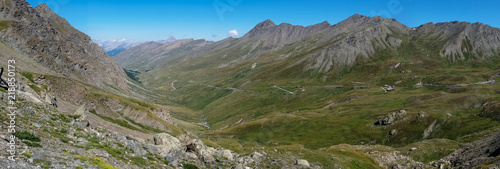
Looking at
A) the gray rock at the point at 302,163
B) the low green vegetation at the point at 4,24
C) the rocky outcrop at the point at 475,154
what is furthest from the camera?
the low green vegetation at the point at 4,24

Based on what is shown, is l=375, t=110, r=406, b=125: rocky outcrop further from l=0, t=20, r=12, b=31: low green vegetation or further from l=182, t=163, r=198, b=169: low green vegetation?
l=0, t=20, r=12, b=31: low green vegetation

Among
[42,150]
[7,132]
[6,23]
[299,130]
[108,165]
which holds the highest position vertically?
[6,23]

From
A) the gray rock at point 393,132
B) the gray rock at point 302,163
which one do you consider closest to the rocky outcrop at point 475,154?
the gray rock at point 302,163

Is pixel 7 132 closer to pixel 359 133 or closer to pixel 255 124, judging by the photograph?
pixel 359 133

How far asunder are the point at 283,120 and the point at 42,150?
449ft

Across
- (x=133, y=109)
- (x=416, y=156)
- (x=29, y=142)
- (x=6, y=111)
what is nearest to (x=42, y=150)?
(x=29, y=142)

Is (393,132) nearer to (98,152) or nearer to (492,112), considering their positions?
(492,112)

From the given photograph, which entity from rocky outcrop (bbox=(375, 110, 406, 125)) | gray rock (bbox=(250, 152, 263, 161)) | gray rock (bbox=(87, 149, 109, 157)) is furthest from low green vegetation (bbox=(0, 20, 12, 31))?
rocky outcrop (bbox=(375, 110, 406, 125))

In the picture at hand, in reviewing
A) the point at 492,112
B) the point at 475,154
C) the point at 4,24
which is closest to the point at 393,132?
the point at 492,112

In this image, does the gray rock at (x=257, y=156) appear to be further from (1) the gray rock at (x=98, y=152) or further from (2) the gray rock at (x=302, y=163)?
(1) the gray rock at (x=98, y=152)

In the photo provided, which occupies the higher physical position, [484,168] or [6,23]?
[6,23]

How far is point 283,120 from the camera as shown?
15238 centimetres

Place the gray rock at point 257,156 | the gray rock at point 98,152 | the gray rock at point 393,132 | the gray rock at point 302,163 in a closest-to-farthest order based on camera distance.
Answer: the gray rock at point 98,152 → the gray rock at point 257,156 → the gray rock at point 302,163 → the gray rock at point 393,132

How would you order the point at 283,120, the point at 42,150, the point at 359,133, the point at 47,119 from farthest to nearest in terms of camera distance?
1. the point at 283,120
2. the point at 359,133
3. the point at 47,119
4. the point at 42,150
